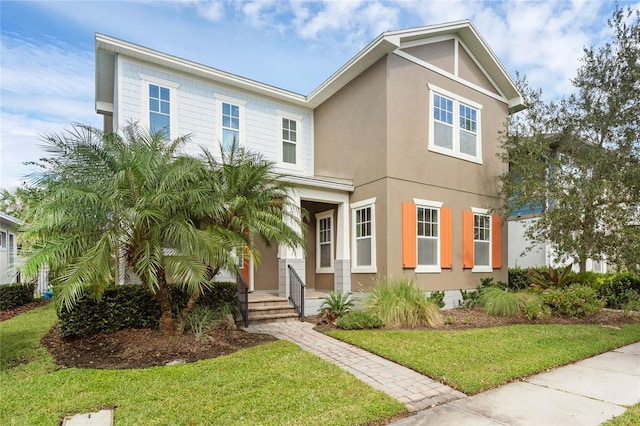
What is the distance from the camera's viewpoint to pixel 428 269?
34.1 feet

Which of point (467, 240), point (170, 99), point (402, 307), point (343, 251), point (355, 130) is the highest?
point (170, 99)

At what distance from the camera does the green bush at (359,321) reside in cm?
795

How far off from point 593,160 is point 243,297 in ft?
31.4

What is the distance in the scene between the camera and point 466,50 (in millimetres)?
12031

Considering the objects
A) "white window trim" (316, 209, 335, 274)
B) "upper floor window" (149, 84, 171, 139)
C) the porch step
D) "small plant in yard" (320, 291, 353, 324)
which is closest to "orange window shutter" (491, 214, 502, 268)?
"white window trim" (316, 209, 335, 274)

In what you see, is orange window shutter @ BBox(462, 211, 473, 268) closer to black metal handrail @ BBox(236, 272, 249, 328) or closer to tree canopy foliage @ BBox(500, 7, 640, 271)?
tree canopy foliage @ BBox(500, 7, 640, 271)

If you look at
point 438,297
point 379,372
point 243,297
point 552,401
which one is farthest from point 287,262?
point 552,401

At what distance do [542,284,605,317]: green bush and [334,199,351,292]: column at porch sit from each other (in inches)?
199

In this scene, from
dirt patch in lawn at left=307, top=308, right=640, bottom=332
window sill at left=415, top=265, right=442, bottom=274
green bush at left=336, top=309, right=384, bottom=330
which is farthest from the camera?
window sill at left=415, top=265, right=442, bottom=274

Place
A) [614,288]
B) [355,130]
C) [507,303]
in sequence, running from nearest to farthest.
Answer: [507,303] → [355,130] → [614,288]

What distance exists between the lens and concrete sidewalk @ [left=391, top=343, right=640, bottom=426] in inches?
157

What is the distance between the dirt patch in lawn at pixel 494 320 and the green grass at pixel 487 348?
0.55 meters

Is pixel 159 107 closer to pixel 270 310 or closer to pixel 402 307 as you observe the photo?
pixel 270 310

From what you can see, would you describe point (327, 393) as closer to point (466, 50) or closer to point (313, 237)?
point (313, 237)
